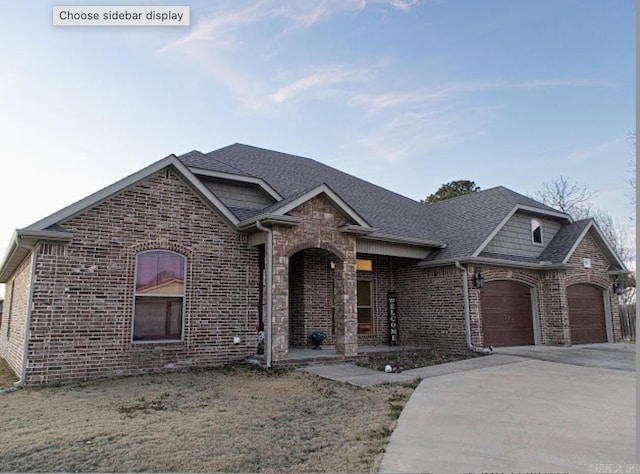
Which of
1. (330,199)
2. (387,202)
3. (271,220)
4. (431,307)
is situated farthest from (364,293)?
(271,220)

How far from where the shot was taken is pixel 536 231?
53.1 ft

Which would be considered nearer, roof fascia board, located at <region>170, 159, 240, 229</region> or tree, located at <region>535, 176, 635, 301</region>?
roof fascia board, located at <region>170, 159, 240, 229</region>

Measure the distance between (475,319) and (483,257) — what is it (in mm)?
1896

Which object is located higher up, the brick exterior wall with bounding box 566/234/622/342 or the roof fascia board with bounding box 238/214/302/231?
the roof fascia board with bounding box 238/214/302/231

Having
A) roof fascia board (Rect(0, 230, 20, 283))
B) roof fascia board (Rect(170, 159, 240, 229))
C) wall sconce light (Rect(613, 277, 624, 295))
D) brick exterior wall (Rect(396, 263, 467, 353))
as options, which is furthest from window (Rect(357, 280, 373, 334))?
wall sconce light (Rect(613, 277, 624, 295))

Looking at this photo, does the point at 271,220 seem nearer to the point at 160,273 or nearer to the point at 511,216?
the point at 160,273

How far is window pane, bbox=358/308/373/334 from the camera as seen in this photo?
48.3 ft

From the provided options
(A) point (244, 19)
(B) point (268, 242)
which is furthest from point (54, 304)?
(A) point (244, 19)

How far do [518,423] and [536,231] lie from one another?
39.6 feet

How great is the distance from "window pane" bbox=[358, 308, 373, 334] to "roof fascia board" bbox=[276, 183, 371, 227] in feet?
13.9

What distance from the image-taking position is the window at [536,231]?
16.0 m

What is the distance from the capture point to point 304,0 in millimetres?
6344

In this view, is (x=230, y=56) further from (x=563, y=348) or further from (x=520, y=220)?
(x=563, y=348)

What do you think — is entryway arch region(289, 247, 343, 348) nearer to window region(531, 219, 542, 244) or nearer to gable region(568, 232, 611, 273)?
window region(531, 219, 542, 244)
